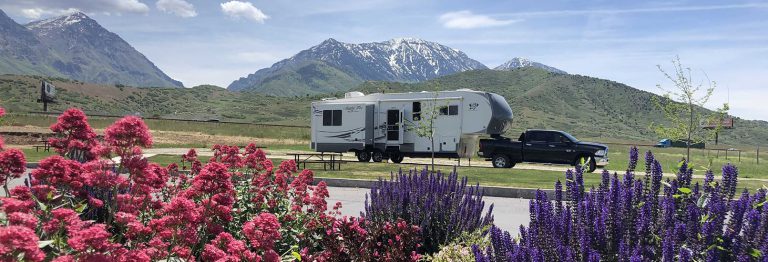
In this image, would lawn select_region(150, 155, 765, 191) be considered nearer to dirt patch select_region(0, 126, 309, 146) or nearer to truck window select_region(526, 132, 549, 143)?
truck window select_region(526, 132, 549, 143)

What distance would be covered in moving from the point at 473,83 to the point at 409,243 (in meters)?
181

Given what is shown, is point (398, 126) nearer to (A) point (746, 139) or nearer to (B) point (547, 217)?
(B) point (547, 217)

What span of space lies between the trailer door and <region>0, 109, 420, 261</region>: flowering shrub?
1782cm

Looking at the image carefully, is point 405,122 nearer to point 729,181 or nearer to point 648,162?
point 648,162

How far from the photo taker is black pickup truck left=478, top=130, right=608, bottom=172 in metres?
21.4

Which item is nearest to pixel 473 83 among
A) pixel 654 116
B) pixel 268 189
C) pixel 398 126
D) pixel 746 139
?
pixel 654 116

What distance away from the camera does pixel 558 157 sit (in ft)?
71.5

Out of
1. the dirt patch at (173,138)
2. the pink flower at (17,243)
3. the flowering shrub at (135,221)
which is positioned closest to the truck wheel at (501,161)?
the flowering shrub at (135,221)

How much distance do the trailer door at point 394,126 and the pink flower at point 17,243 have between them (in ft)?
70.1

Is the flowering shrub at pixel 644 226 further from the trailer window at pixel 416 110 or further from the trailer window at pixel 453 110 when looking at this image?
the trailer window at pixel 416 110

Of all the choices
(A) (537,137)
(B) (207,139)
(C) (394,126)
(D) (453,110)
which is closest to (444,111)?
(D) (453,110)

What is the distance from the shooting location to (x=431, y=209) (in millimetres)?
6250

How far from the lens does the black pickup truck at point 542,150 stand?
21.4 metres

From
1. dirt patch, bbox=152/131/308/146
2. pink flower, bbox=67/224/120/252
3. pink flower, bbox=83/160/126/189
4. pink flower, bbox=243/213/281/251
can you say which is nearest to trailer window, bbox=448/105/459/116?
pink flower, bbox=83/160/126/189
